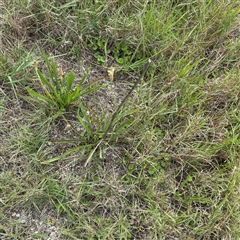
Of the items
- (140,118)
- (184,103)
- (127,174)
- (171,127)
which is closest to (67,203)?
(127,174)

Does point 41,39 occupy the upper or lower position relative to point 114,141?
upper

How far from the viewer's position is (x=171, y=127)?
1.69 m

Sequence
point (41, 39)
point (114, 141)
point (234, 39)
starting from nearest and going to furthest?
point (114, 141) → point (41, 39) → point (234, 39)

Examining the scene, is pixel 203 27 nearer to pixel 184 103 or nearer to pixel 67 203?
pixel 184 103

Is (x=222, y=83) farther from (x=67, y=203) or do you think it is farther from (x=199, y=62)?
(x=67, y=203)

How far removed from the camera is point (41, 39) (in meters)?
1.70

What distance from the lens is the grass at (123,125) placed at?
1.50 metres

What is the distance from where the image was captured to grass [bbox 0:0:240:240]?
1.50 metres

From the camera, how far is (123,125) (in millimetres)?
1530

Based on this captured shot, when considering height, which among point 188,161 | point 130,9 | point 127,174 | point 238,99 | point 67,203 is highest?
point 130,9

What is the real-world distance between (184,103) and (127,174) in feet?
1.64

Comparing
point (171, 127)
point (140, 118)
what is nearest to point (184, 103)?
point (171, 127)

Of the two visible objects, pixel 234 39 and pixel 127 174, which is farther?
pixel 234 39

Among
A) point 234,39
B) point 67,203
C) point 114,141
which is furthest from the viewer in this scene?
point 234,39
